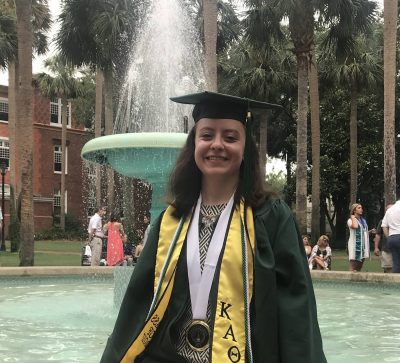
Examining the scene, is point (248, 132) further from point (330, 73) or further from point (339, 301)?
point (330, 73)

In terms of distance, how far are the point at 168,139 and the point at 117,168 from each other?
1110 millimetres

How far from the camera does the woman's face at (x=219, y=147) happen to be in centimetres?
248

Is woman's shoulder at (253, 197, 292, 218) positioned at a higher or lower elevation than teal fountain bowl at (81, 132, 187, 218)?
lower

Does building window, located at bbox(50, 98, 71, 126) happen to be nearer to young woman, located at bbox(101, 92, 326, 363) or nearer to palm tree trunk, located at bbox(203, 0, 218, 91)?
palm tree trunk, located at bbox(203, 0, 218, 91)

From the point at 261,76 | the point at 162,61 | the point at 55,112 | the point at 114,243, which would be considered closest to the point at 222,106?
the point at 114,243

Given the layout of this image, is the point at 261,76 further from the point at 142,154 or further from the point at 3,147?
the point at 3,147

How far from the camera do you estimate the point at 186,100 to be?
8.94 feet

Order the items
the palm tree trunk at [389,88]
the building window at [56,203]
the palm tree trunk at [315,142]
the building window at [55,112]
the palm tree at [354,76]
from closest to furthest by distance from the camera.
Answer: the palm tree trunk at [389,88]
the palm tree trunk at [315,142]
the palm tree at [354,76]
the building window at [56,203]
the building window at [55,112]

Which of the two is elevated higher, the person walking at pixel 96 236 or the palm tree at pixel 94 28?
the palm tree at pixel 94 28

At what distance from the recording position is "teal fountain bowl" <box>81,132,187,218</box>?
280 inches

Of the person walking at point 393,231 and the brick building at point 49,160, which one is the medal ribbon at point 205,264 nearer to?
the person walking at point 393,231

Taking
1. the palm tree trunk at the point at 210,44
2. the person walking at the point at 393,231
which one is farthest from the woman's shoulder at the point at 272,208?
the palm tree trunk at the point at 210,44

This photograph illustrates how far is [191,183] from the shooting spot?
2635 mm

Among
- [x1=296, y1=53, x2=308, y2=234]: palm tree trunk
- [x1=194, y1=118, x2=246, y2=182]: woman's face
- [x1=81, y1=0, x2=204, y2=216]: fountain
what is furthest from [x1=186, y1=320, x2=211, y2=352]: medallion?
[x1=296, y1=53, x2=308, y2=234]: palm tree trunk
